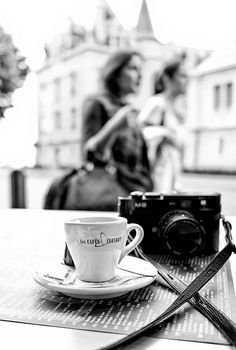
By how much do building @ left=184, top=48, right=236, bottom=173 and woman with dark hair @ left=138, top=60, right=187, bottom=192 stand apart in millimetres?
59

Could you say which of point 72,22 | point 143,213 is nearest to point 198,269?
point 143,213

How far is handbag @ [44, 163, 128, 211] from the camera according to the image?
7.43ft

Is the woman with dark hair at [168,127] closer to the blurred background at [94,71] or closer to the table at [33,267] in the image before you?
the blurred background at [94,71]

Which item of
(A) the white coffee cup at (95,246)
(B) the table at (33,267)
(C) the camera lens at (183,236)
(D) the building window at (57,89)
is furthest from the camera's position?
(D) the building window at (57,89)

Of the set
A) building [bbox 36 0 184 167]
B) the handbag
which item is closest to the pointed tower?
building [bbox 36 0 184 167]

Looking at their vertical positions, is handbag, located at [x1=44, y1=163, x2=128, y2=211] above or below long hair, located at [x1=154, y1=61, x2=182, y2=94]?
below

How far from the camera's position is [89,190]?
2.28 metres

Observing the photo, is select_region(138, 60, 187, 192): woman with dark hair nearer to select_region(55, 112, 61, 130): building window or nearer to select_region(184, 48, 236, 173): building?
select_region(184, 48, 236, 173): building

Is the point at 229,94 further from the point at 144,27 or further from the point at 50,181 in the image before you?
the point at 50,181

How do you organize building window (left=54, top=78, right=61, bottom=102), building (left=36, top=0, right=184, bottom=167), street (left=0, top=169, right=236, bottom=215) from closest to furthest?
street (left=0, top=169, right=236, bottom=215), building (left=36, top=0, right=184, bottom=167), building window (left=54, top=78, right=61, bottom=102)

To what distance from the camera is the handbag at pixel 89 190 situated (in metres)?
2.27

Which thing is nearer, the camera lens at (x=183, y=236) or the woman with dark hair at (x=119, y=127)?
the camera lens at (x=183, y=236)

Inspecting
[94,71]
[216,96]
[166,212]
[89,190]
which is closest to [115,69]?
[94,71]

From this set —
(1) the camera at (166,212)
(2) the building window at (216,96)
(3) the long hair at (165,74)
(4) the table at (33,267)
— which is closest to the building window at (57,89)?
(3) the long hair at (165,74)
